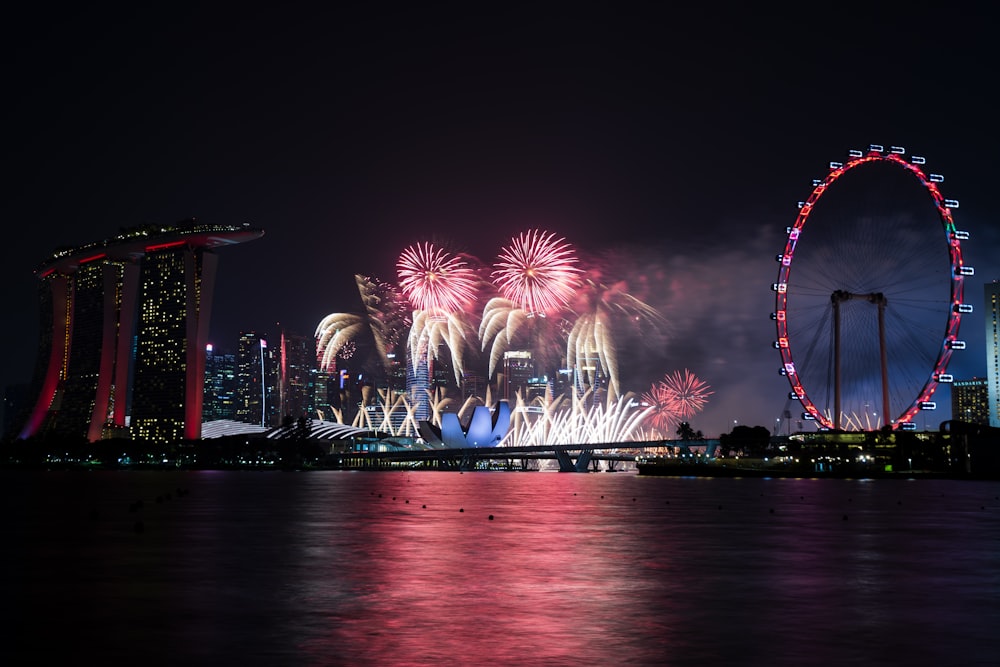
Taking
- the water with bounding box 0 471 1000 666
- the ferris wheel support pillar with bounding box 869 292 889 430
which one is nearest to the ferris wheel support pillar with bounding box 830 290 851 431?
the ferris wheel support pillar with bounding box 869 292 889 430

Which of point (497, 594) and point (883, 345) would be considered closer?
point (497, 594)

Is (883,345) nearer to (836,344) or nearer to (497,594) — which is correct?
(836,344)

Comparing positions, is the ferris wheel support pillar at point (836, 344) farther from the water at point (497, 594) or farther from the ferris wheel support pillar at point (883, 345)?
the water at point (497, 594)

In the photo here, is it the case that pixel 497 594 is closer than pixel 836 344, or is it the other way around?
pixel 497 594

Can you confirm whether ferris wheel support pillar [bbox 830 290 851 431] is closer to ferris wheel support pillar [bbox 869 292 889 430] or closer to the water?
ferris wheel support pillar [bbox 869 292 889 430]

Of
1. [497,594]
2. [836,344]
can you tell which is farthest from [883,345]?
[497,594]

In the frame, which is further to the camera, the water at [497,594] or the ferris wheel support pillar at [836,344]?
the ferris wheel support pillar at [836,344]

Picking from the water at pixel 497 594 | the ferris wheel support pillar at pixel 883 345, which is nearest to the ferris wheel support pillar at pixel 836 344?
the ferris wheel support pillar at pixel 883 345

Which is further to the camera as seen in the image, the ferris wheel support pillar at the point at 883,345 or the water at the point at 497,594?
the ferris wheel support pillar at the point at 883,345
